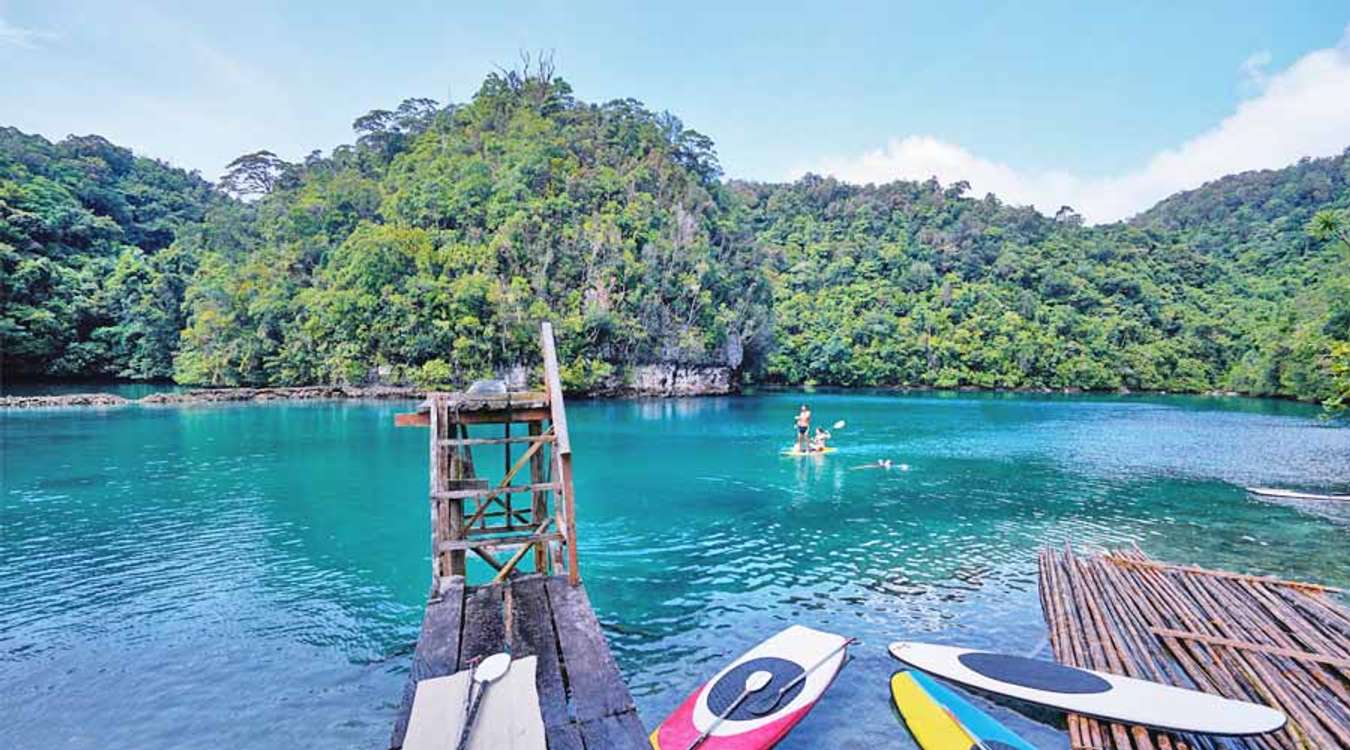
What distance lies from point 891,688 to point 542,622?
4.75 metres

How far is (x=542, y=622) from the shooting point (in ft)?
22.7

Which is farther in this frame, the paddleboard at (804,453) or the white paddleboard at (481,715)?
the paddleboard at (804,453)

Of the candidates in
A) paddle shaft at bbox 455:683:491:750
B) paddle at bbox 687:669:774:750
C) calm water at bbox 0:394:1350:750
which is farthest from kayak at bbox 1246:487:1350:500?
paddle shaft at bbox 455:683:491:750

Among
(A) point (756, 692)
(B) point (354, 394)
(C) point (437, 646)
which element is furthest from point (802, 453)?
(B) point (354, 394)

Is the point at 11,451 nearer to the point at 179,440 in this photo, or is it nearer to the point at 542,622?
the point at 179,440

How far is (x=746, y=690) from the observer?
7566 mm

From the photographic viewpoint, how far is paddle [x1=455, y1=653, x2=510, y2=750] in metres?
4.70

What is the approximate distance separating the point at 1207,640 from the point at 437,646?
32.8ft

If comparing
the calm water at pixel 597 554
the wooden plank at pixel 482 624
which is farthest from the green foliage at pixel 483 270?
the wooden plank at pixel 482 624

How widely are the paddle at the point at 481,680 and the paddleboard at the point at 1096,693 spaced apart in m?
5.90

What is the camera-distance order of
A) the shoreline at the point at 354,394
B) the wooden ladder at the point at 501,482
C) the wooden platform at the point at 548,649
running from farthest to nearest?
the shoreline at the point at 354,394 → the wooden ladder at the point at 501,482 → the wooden platform at the point at 548,649

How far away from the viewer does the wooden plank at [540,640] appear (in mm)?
5312

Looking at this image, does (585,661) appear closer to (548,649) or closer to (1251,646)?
(548,649)

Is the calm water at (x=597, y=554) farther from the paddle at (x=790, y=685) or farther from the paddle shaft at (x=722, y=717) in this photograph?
the paddle shaft at (x=722, y=717)
